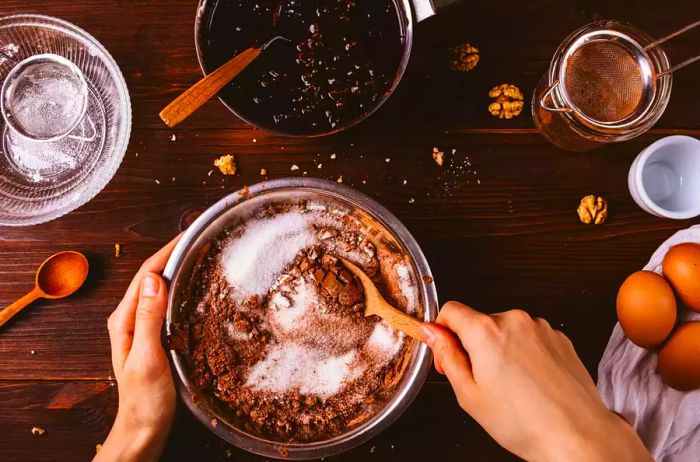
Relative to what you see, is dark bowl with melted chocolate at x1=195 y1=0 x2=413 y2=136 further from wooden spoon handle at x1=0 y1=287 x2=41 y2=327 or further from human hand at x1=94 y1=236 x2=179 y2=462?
wooden spoon handle at x1=0 y1=287 x2=41 y2=327

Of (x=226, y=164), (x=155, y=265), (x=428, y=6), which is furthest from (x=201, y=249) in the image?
(x=428, y=6)

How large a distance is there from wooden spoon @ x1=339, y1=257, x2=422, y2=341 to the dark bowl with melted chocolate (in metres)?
0.28

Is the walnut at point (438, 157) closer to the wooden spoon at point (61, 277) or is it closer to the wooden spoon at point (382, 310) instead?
the wooden spoon at point (382, 310)

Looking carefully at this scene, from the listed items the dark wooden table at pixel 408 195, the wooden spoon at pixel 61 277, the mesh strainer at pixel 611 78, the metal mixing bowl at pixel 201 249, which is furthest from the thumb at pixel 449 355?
the wooden spoon at pixel 61 277

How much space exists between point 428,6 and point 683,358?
2.69ft

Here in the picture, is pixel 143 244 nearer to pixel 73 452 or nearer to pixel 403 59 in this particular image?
pixel 73 452

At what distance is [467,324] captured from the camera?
919 mm

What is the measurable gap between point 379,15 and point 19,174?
0.83 metres

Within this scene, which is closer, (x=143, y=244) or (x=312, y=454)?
(x=312, y=454)

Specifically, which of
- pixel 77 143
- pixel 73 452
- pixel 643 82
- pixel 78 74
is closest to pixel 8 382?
pixel 73 452

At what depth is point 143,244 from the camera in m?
1.22

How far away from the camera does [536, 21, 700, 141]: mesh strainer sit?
1115 mm

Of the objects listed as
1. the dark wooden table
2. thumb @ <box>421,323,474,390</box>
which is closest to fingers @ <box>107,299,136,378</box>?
the dark wooden table

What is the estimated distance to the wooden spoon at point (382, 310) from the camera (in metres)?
1.03
